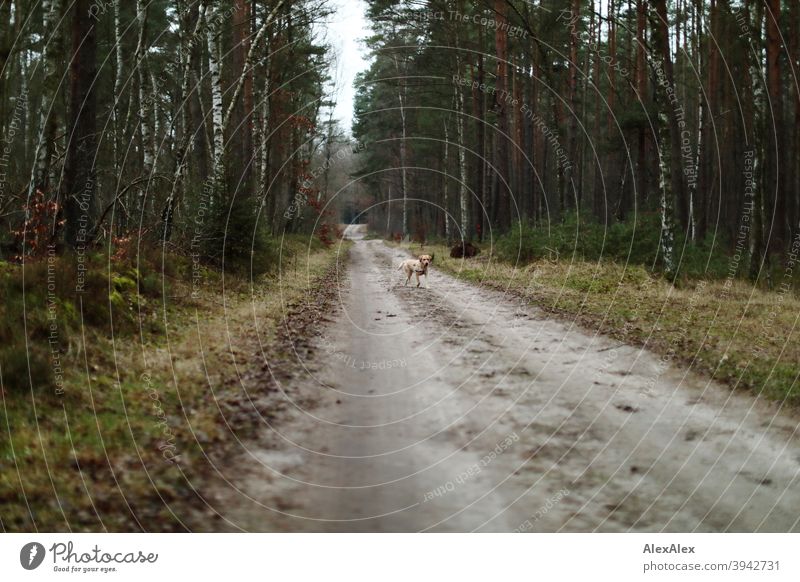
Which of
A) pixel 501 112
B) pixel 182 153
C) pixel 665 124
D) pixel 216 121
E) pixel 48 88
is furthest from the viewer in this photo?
pixel 501 112

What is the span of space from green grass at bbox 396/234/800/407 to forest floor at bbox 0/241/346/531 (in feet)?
17.0

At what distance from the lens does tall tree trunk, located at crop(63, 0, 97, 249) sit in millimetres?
9328

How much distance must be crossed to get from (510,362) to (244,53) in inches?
789

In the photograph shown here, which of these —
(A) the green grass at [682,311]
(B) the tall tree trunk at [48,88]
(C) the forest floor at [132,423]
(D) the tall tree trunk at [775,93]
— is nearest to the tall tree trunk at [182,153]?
(B) the tall tree trunk at [48,88]

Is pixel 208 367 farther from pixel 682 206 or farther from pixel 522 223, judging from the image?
pixel 682 206

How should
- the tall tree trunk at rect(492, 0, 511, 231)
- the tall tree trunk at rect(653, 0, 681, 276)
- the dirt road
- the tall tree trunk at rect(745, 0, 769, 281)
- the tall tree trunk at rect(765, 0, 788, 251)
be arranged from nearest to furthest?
the dirt road → the tall tree trunk at rect(745, 0, 769, 281) → the tall tree trunk at rect(653, 0, 681, 276) → the tall tree trunk at rect(765, 0, 788, 251) → the tall tree trunk at rect(492, 0, 511, 231)

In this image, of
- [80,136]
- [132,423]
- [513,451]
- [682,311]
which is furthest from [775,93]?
[132,423]

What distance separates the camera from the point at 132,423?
4973mm

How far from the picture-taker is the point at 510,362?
7641mm

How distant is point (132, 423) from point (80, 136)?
20.9 feet

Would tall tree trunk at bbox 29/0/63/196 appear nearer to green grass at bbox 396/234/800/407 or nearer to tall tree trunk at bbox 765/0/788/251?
green grass at bbox 396/234/800/407

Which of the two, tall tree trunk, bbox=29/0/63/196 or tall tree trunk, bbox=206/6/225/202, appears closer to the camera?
tall tree trunk, bbox=29/0/63/196

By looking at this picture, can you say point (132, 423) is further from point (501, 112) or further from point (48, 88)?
point (501, 112)

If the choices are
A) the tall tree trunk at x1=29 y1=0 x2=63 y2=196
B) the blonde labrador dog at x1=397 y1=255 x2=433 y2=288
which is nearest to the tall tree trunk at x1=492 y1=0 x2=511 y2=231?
the blonde labrador dog at x1=397 y1=255 x2=433 y2=288
